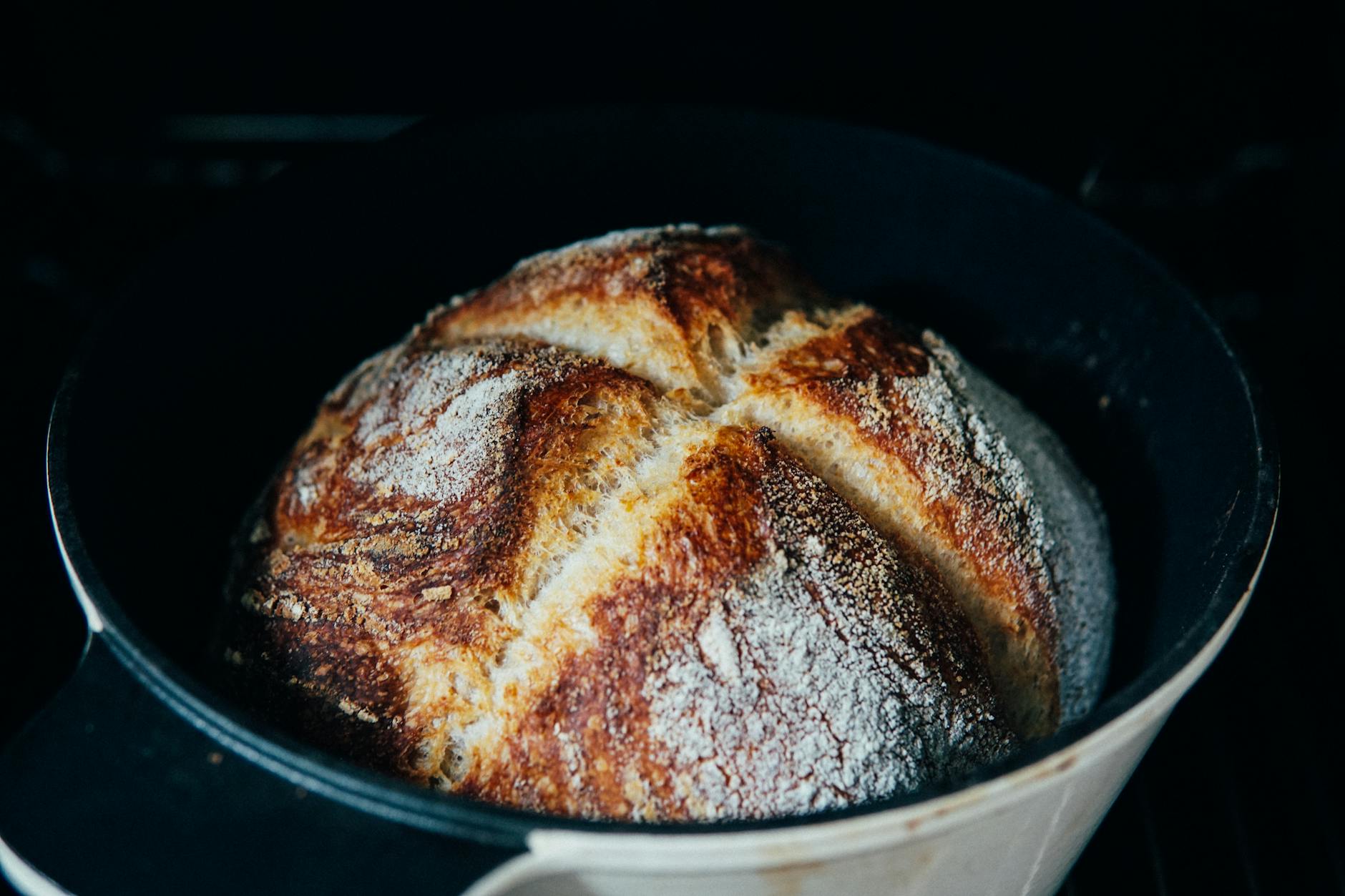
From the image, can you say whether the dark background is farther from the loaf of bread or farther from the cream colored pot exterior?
the cream colored pot exterior

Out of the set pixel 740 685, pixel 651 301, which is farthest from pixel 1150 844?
pixel 651 301

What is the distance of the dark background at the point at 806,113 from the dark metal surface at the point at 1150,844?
106 mm

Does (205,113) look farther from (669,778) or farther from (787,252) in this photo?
(669,778)

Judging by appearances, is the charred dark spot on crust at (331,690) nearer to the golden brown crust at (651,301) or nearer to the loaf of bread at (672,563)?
the loaf of bread at (672,563)

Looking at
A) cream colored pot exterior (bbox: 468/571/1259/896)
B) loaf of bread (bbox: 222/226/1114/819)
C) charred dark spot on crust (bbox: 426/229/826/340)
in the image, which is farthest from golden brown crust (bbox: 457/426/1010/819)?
charred dark spot on crust (bbox: 426/229/826/340)

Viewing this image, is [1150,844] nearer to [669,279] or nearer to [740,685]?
[740,685]

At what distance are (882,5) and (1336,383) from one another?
0.73 m

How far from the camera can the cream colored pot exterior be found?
617mm

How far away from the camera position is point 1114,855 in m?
1.14

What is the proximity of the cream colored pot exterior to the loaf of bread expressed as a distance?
0.06 meters

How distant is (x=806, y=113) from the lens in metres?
1.46

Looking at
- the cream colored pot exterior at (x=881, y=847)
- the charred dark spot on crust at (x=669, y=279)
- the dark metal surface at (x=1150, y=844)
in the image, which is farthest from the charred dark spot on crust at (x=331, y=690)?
the dark metal surface at (x=1150, y=844)

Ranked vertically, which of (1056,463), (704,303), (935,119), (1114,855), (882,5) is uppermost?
(882,5)

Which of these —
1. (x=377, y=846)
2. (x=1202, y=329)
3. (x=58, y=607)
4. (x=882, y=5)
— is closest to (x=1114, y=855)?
(x=1202, y=329)
